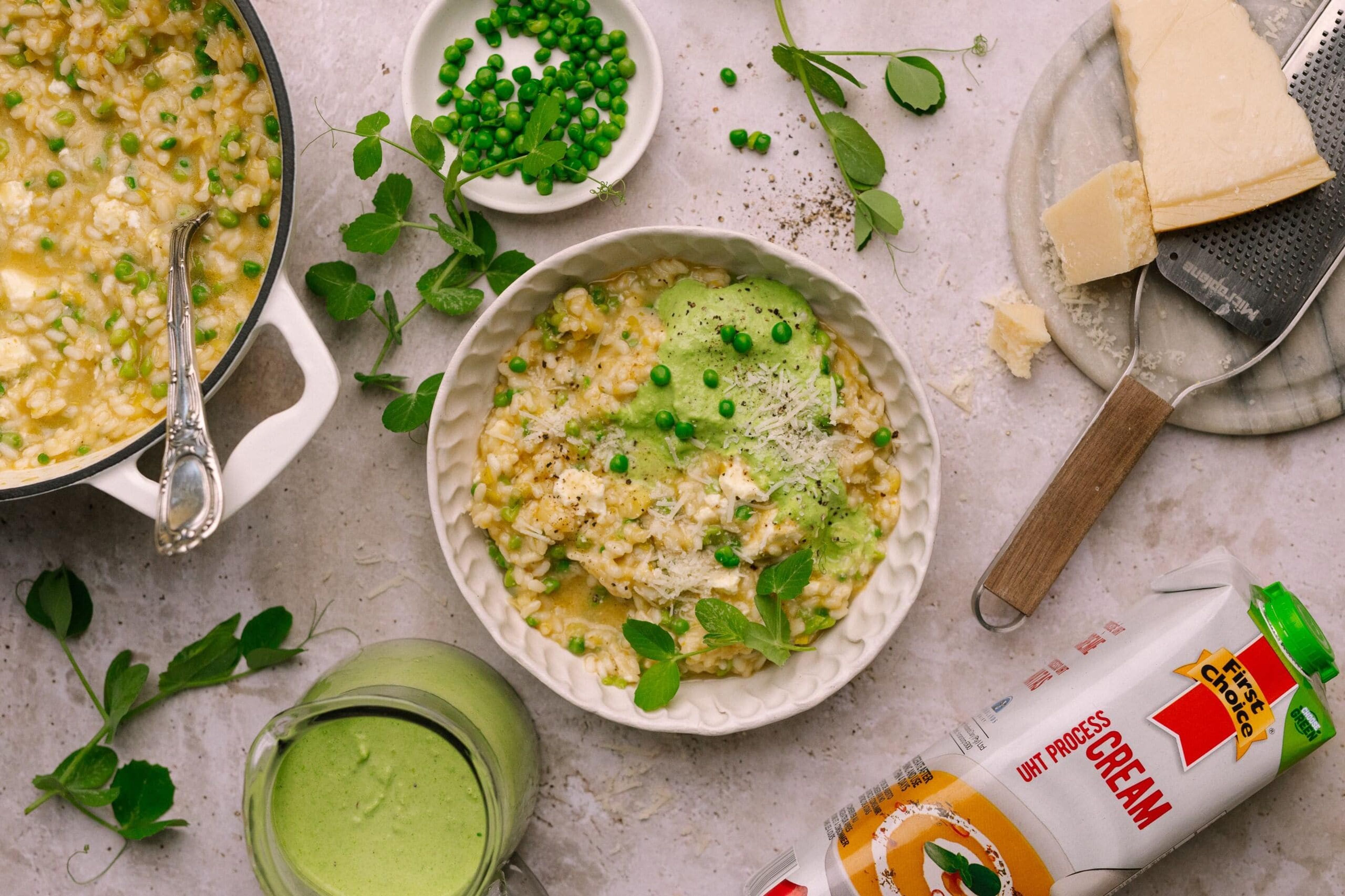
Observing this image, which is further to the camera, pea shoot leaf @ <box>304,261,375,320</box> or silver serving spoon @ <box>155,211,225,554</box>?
pea shoot leaf @ <box>304,261,375,320</box>

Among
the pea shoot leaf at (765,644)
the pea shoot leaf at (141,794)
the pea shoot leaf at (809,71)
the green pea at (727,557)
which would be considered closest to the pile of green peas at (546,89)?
the pea shoot leaf at (809,71)

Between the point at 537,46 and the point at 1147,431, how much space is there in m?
2.09

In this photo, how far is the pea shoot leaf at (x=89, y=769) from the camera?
8.56 ft

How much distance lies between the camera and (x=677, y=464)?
227cm

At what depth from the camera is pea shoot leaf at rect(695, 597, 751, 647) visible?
2184 millimetres

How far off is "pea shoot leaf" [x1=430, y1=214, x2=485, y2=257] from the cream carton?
1.85m

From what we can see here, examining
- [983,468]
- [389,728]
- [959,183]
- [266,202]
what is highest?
[959,183]

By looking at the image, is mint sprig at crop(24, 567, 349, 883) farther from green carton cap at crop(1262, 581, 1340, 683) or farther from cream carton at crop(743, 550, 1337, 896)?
green carton cap at crop(1262, 581, 1340, 683)

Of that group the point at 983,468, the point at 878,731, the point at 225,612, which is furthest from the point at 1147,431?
the point at 225,612

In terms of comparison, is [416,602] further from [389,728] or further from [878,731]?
[878,731]

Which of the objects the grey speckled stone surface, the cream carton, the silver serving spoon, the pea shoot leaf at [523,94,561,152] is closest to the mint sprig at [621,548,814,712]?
the grey speckled stone surface

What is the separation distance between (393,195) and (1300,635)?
2551 millimetres

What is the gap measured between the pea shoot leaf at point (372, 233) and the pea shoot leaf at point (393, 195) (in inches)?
0.8

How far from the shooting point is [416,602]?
2.66m
